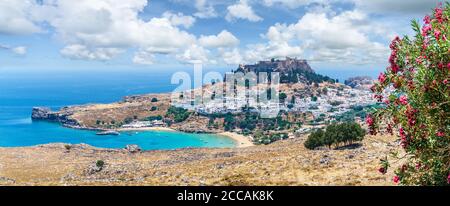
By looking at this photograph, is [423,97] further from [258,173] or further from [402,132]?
[258,173]

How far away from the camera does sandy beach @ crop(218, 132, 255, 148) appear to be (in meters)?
152

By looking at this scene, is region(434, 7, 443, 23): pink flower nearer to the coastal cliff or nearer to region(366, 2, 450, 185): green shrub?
region(366, 2, 450, 185): green shrub

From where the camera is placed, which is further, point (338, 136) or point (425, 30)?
point (338, 136)

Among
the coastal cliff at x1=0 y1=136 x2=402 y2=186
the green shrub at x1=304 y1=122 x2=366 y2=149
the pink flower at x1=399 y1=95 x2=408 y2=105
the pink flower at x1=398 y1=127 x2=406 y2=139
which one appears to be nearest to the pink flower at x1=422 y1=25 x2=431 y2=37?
the pink flower at x1=399 y1=95 x2=408 y2=105

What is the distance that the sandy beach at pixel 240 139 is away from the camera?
498ft

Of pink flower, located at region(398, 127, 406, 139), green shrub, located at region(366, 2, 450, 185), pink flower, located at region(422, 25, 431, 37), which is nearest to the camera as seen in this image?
green shrub, located at region(366, 2, 450, 185)

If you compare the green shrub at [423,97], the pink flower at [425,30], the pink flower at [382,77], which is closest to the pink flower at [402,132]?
the green shrub at [423,97]

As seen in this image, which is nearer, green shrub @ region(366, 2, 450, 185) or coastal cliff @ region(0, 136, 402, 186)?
green shrub @ region(366, 2, 450, 185)

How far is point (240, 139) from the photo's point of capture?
16725cm

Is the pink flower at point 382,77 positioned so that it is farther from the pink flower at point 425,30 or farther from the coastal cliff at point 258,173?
the coastal cliff at point 258,173

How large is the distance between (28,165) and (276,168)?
38.2m

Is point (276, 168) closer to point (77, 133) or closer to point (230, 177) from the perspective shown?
point (230, 177)

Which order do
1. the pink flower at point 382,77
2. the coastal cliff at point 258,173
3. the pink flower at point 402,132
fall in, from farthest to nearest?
1. the coastal cliff at point 258,173
2. the pink flower at point 382,77
3. the pink flower at point 402,132

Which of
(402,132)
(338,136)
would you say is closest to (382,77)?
(402,132)
